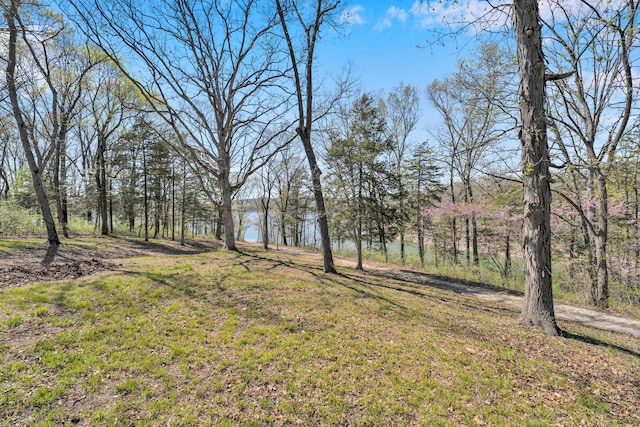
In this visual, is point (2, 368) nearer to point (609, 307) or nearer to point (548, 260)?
point (548, 260)

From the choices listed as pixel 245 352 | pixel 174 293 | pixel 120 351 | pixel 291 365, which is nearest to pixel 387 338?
pixel 291 365

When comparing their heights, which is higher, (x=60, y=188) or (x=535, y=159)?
(x=60, y=188)

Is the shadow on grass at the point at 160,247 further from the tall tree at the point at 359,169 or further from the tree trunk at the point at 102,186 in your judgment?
the tall tree at the point at 359,169

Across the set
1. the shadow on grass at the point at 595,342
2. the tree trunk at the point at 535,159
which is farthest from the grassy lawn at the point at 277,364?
the tree trunk at the point at 535,159

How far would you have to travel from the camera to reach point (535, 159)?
184 inches

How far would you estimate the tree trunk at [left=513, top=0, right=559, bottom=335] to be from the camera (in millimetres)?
4641

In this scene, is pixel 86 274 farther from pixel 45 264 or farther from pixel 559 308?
pixel 559 308

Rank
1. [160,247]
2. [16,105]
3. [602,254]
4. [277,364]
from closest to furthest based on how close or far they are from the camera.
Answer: [277,364], [602,254], [16,105], [160,247]

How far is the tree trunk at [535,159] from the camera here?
464cm

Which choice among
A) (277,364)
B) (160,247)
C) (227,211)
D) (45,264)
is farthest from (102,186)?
(277,364)

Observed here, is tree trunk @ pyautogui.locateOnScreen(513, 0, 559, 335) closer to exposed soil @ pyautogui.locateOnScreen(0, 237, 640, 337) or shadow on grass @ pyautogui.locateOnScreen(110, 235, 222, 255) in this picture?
exposed soil @ pyautogui.locateOnScreen(0, 237, 640, 337)

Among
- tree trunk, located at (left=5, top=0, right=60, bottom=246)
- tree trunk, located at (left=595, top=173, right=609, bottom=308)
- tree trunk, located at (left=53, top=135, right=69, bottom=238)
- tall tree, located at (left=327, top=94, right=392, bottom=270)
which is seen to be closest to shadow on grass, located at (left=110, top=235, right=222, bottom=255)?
tree trunk, located at (left=53, top=135, right=69, bottom=238)

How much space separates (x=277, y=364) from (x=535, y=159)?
554 centimetres

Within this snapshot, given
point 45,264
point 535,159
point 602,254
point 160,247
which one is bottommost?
point 160,247
